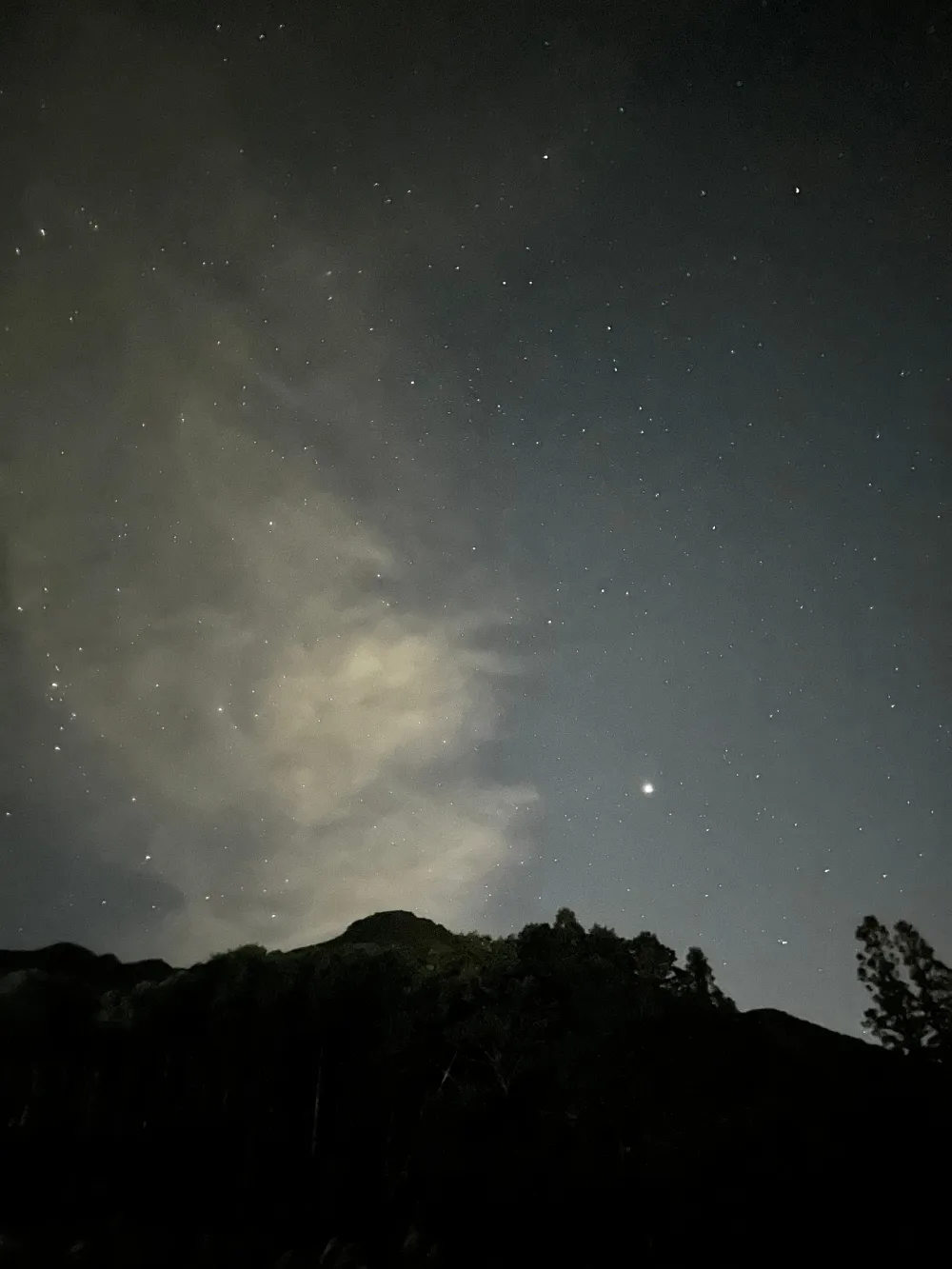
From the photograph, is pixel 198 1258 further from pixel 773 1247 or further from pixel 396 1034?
pixel 773 1247

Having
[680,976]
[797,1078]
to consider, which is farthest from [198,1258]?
[680,976]

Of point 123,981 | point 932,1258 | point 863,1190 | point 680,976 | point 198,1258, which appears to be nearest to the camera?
point 932,1258

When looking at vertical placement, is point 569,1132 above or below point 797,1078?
below

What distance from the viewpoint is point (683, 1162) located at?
3325 cm

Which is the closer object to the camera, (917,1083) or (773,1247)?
(773,1247)

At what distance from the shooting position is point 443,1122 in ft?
125

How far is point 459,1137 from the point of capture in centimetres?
3741

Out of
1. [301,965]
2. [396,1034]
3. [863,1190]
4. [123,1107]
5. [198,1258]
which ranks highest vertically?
[301,965]

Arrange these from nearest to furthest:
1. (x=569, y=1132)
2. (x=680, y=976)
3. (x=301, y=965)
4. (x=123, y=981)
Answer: (x=569, y=1132) → (x=301, y=965) → (x=680, y=976) → (x=123, y=981)

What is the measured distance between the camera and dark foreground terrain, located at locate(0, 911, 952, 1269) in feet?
99.7

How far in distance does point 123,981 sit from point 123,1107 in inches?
1254

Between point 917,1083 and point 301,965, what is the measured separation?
130 feet

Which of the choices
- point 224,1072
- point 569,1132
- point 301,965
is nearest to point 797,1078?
point 569,1132

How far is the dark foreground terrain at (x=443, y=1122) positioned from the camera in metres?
30.4
